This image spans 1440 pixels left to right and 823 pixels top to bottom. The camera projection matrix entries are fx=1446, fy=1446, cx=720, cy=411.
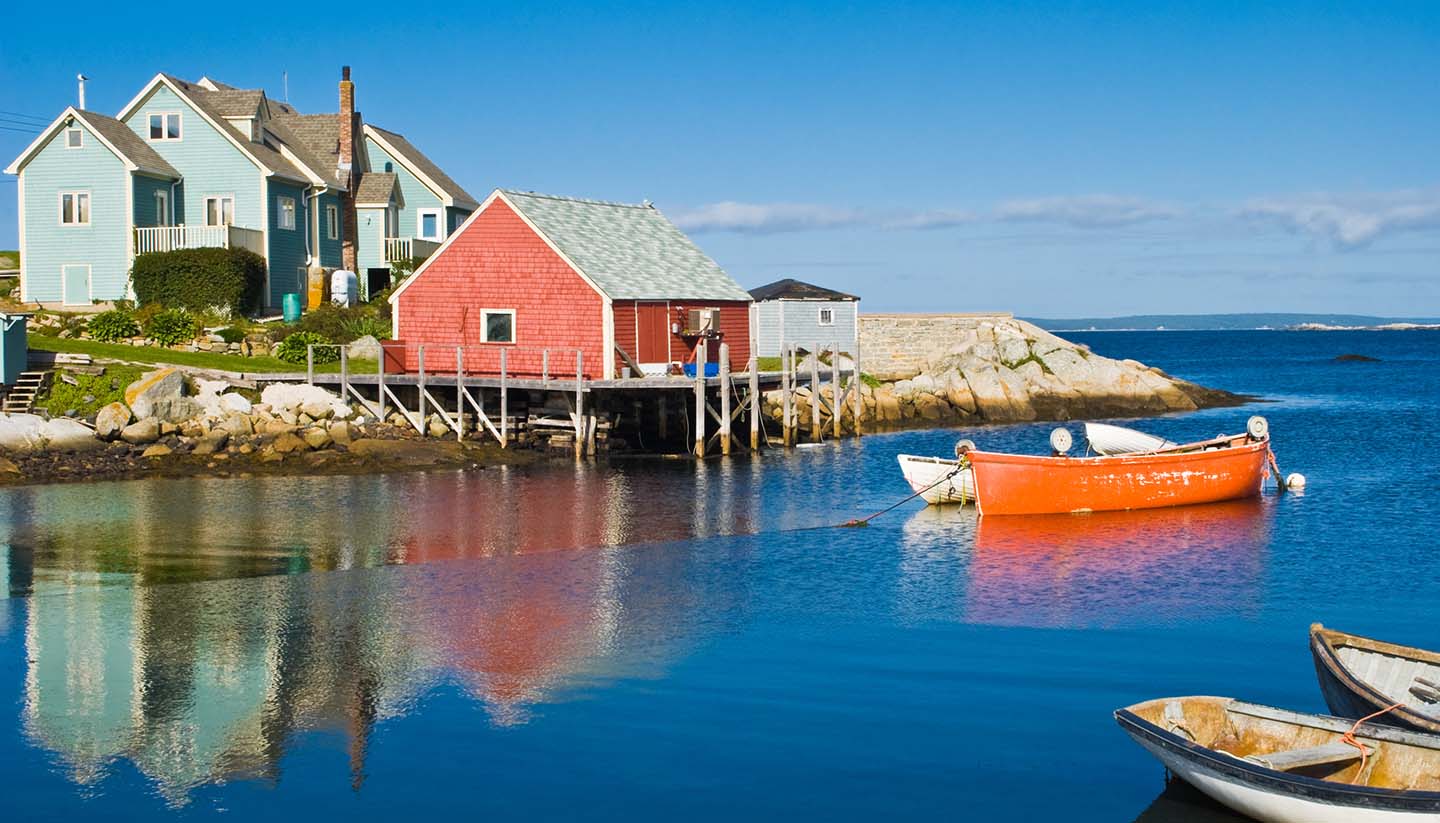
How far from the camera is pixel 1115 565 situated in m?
23.3

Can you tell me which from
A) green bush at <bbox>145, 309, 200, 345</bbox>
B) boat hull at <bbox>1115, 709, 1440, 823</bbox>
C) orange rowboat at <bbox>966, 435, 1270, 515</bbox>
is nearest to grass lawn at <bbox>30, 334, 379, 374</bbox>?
green bush at <bbox>145, 309, 200, 345</bbox>

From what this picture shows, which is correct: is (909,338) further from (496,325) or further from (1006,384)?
(496,325)

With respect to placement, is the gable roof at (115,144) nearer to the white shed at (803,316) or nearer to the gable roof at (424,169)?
the gable roof at (424,169)

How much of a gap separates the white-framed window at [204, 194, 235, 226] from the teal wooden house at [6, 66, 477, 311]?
3 centimetres

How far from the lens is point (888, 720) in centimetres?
1429

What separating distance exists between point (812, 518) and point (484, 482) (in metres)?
8.90

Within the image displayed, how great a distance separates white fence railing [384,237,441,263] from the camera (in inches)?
2199

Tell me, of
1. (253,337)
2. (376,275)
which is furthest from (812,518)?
(376,275)

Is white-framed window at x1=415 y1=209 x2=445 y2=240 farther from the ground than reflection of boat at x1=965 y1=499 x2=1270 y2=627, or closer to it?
farther from the ground

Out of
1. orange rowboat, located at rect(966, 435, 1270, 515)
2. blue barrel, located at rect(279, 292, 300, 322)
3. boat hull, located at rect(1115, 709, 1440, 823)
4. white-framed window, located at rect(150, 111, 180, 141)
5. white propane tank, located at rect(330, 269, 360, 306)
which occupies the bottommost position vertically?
boat hull, located at rect(1115, 709, 1440, 823)

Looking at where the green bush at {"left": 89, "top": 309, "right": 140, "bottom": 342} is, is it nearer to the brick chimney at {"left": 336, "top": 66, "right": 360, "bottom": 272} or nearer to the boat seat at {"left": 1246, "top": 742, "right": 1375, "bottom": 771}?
the brick chimney at {"left": 336, "top": 66, "right": 360, "bottom": 272}

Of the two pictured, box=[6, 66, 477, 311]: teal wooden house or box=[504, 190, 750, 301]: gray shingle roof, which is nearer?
box=[504, 190, 750, 301]: gray shingle roof

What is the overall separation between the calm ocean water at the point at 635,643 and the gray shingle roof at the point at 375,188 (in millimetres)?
25329

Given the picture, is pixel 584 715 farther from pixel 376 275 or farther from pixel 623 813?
pixel 376 275
